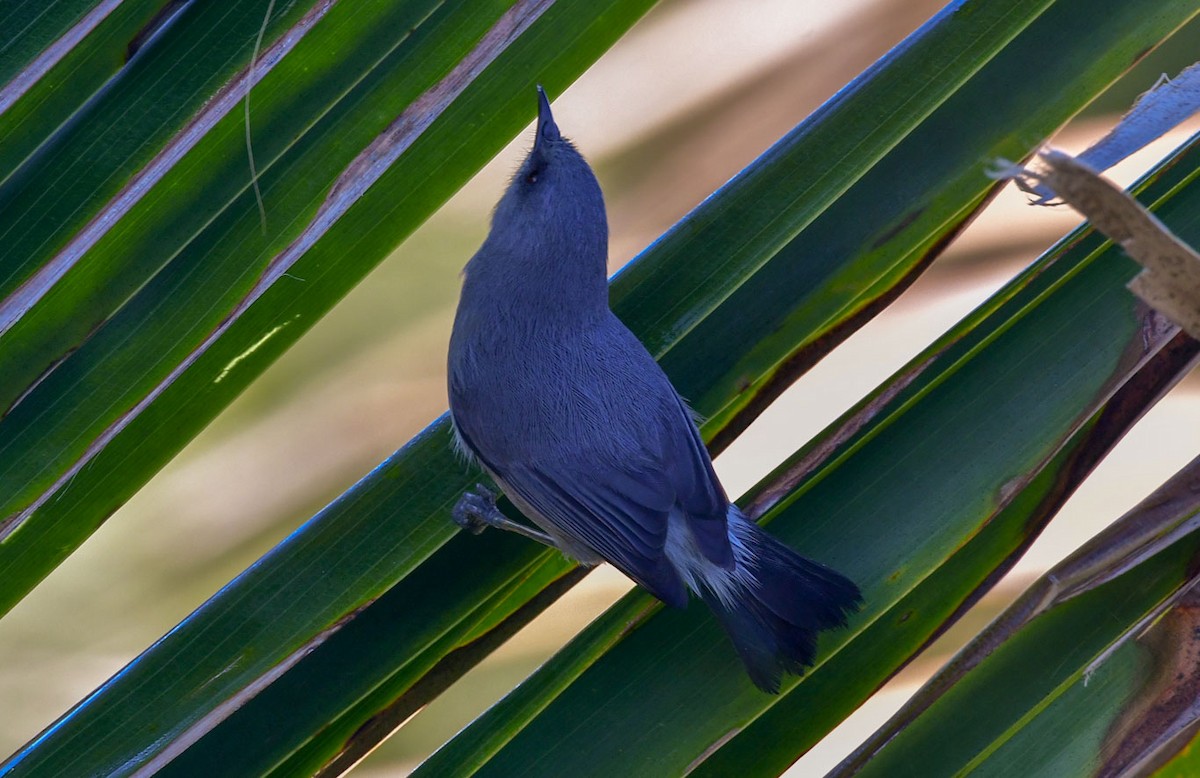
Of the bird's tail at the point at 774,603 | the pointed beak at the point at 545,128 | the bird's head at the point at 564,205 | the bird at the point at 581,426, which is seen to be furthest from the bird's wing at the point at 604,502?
the pointed beak at the point at 545,128

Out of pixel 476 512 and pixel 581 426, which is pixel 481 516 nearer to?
pixel 476 512

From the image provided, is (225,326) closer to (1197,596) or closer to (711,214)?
(711,214)

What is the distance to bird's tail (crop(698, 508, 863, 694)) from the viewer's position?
56.9 inches

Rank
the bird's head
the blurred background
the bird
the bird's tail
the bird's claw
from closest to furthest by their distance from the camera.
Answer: the bird's tail < the bird's claw < the bird < the bird's head < the blurred background

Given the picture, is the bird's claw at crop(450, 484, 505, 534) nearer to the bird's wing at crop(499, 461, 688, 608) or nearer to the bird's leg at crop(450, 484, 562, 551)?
the bird's leg at crop(450, 484, 562, 551)

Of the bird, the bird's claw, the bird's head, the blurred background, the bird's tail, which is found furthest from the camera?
the blurred background

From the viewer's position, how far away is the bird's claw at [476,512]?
1.63 m

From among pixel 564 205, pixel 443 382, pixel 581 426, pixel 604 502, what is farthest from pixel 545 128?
pixel 443 382

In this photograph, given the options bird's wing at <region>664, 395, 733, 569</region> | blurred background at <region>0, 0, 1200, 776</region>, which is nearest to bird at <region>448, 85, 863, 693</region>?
bird's wing at <region>664, 395, 733, 569</region>

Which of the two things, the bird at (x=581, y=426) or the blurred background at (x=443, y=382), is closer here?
the bird at (x=581, y=426)

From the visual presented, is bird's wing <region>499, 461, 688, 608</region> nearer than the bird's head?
Yes

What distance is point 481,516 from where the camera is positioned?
5.65ft

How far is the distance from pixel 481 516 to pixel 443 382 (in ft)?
3.15

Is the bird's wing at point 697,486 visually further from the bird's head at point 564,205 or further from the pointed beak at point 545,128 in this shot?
the pointed beak at point 545,128
